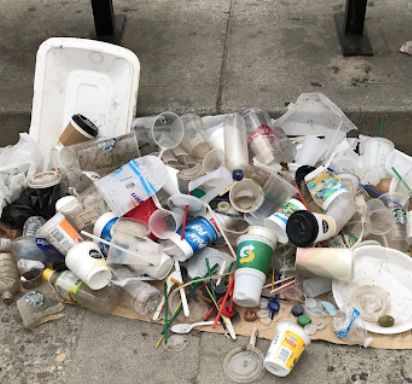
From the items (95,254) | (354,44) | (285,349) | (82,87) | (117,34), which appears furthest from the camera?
(117,34)

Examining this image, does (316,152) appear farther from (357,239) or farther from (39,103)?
(39,103)

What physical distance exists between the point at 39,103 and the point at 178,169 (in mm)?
1063

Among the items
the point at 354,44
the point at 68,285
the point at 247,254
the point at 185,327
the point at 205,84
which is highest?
the point at 354,44

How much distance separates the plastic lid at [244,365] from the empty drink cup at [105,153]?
4.38 feet

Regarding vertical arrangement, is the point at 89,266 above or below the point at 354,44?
below

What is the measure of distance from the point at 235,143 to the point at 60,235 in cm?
112

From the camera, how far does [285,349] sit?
1961 millimetres

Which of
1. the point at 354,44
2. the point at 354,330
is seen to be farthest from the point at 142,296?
the point at 354,44

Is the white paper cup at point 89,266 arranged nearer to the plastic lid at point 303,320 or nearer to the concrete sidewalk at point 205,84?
the concrete sidewalk at point 205,84

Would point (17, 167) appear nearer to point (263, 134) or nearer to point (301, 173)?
point (263, 134)

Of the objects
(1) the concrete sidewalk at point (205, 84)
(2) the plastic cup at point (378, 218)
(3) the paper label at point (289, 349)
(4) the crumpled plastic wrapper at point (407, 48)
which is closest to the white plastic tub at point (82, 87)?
(1) the concrete sidewalk at point (205, 84)

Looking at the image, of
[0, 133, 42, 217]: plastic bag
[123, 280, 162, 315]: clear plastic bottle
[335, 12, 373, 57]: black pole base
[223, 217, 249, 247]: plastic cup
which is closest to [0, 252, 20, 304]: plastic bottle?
[0, 133, 42, 217]: plastic bag

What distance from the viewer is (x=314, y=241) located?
87.8 inches

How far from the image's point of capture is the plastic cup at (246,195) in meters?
2.52
